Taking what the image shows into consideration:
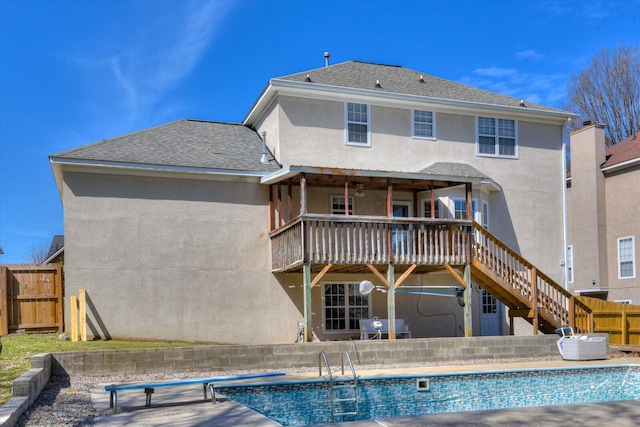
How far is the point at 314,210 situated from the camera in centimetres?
1905

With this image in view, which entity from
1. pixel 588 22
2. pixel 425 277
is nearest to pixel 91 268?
pixel 425 277

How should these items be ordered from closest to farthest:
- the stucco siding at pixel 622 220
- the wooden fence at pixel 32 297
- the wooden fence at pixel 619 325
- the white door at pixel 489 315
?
the wooden fence at pixel 32 297, the wooden fence at pixel 619 325, the white door at pixel 489 315, the stucco siding at pixel 622 220

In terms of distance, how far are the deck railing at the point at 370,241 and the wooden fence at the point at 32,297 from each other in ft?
19.7

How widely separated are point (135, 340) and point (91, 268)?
222 cm

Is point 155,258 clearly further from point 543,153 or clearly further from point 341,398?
point 543,153

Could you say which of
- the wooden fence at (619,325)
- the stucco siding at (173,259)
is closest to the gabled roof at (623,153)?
the wooden fence at (619,325)

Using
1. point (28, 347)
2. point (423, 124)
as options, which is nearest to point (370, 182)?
point (423, 124)

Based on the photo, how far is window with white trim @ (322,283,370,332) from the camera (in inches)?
752

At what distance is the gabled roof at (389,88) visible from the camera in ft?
63.0

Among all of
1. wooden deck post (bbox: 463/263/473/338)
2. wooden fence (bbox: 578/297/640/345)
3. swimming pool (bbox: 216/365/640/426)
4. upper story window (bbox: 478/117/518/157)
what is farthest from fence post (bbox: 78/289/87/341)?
A: wooden fence (bbox: 578/297/640/345)

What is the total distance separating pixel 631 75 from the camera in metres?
41.1

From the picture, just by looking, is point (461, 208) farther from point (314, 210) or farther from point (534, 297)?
point (314, 210)

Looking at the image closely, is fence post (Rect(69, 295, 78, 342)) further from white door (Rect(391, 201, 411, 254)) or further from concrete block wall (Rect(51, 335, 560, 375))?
white door (Rect(391, 201, 411, 254))

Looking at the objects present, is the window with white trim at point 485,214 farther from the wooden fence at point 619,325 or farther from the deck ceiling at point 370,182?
the wooden fence at point 619,325
